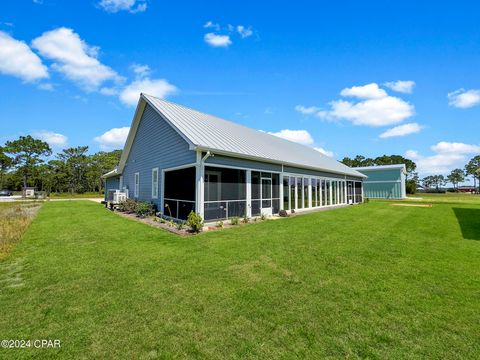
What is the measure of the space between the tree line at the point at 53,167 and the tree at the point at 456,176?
4610 inches

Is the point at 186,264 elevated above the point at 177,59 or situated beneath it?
situated beneath

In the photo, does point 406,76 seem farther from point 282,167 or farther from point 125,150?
point 125,150

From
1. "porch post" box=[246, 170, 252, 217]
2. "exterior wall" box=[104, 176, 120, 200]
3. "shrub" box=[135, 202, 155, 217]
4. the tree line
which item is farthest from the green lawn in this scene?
the tree line

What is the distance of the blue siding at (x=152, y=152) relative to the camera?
11586 millimetres

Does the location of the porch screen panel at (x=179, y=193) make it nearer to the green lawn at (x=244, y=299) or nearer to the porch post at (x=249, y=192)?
the porch post at (x=249, y=192)

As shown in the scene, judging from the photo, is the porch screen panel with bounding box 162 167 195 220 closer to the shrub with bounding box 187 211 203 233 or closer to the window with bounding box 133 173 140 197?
the shrub with bounding box 187 211 203 233

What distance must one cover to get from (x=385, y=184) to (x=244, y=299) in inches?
1484

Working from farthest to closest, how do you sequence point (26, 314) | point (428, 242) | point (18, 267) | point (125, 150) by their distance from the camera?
1. point (125, 150)
2. point (428, 242)
3. point (18, 267)
4. point (26, 314)

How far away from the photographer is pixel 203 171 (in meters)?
10.1

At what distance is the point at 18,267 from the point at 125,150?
562 inches

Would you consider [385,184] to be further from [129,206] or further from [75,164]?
[75,164]

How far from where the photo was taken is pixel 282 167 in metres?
14.7

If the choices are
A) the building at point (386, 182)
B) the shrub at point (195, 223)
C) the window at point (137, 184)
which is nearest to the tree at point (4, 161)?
the window at point (137, 184)

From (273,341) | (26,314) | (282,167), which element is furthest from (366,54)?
(26,314)
